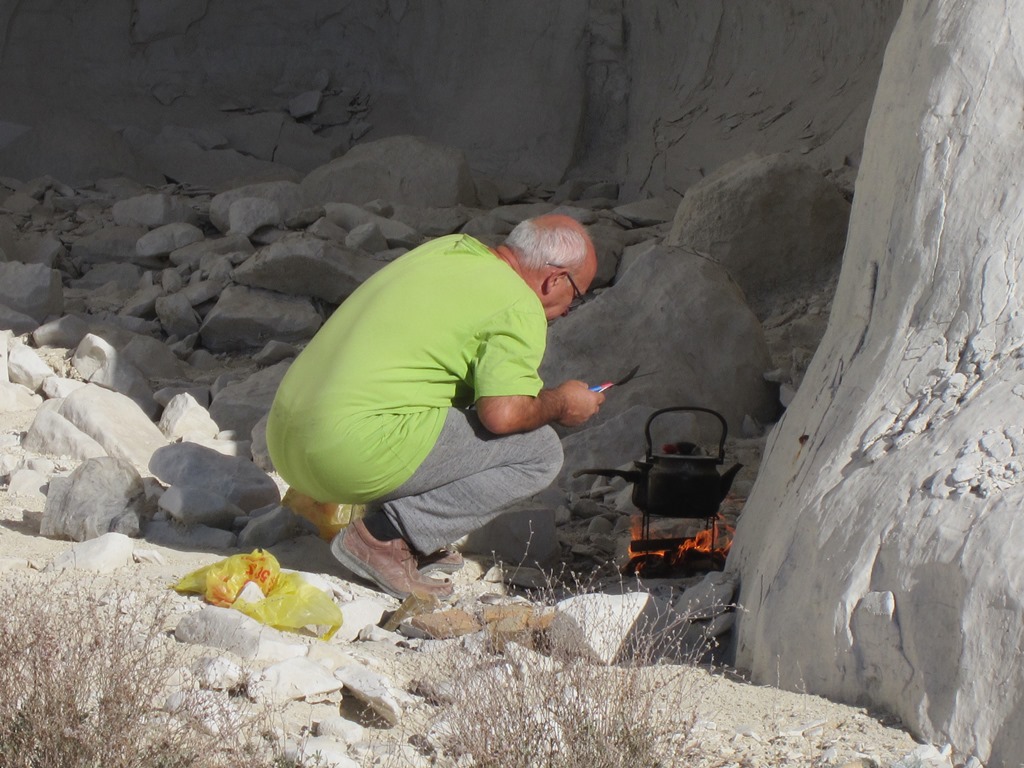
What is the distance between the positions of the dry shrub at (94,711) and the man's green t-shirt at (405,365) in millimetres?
1258

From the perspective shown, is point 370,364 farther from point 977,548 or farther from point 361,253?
point 361,253

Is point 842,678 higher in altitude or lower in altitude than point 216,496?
higher

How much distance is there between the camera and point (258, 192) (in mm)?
9867

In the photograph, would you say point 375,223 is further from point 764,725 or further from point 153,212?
point 764,725

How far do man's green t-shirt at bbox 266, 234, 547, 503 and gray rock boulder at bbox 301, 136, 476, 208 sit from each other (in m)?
6.80

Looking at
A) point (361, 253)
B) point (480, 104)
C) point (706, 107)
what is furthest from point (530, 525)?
point (480, 104)

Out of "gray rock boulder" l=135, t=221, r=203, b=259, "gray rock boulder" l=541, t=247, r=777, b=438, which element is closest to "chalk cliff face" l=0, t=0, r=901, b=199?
"gray rock boulder" l=135, t=221, r=203, b=259

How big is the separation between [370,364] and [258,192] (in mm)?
6376

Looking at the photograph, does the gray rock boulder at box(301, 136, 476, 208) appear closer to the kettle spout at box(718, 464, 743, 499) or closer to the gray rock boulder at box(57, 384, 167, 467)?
the gray rock boulder at box(57, 384, 167, 467)

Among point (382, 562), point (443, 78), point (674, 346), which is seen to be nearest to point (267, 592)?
point (382, 562)

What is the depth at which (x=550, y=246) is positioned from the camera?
3.97 metres

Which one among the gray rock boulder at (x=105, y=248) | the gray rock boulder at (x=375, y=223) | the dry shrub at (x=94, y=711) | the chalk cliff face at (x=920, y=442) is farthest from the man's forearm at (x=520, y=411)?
the gray rock boulder at (x=105, y=248)

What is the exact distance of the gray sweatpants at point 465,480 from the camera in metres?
4.00

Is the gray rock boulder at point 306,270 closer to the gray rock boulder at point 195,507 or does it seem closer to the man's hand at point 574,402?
the gray rock boulder at point 195,507
